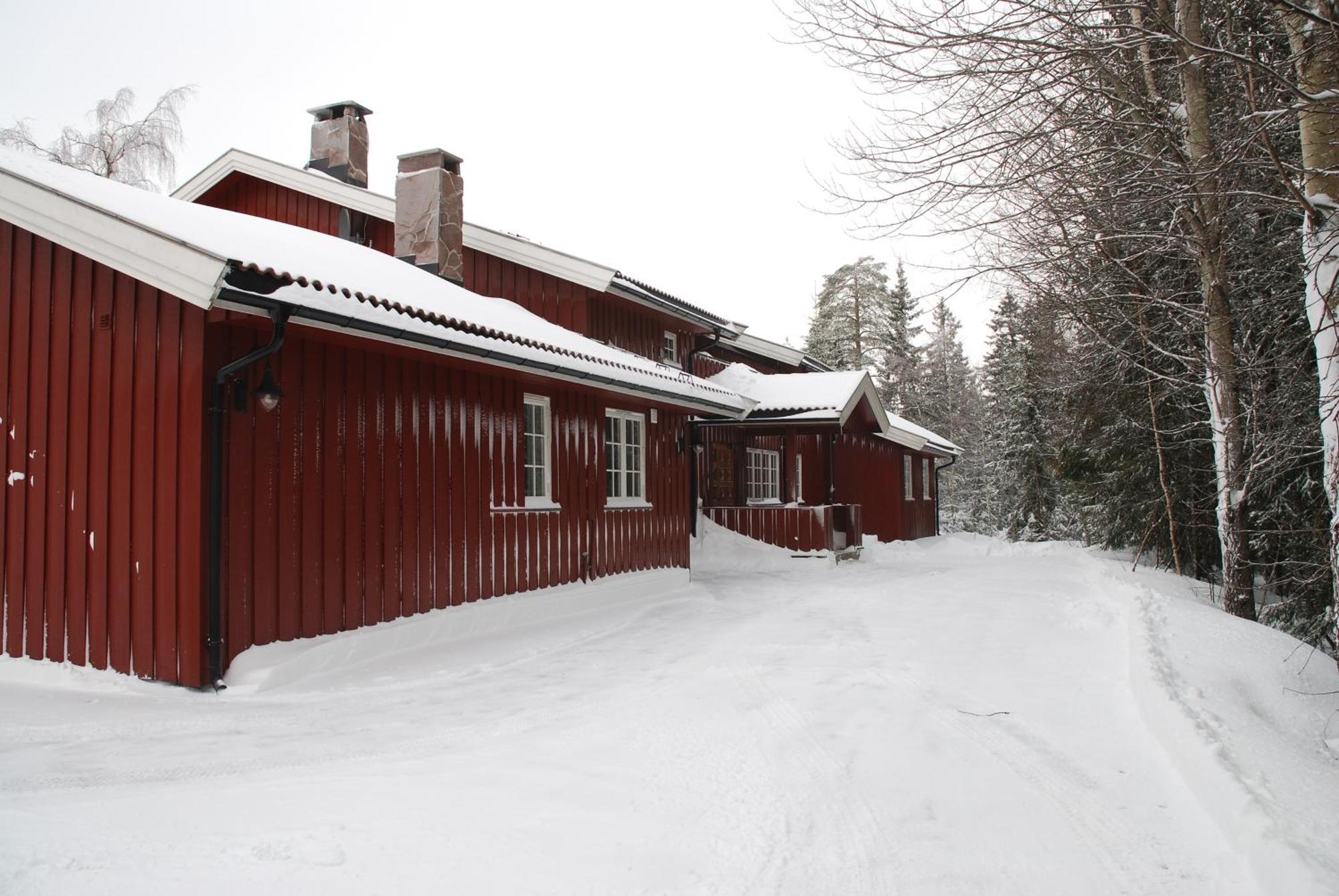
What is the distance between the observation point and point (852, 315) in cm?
3931

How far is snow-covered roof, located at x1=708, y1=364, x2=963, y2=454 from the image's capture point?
596 inches

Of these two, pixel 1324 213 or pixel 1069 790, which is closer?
pixel 1069 790

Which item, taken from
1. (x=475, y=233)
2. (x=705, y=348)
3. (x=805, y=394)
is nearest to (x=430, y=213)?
(x=475, y=233)

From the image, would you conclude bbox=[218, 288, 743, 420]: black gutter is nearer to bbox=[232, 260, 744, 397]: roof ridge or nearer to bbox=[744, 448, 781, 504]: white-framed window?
bbox=[232, 260, 744, 397]: roof ridge

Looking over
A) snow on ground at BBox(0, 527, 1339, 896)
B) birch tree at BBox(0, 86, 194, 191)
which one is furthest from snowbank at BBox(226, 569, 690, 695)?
birch tree at BBox(0, 86, 194, 191)

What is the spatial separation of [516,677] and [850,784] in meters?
3.33

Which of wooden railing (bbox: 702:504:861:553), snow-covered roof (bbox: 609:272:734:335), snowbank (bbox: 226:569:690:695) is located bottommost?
snowbank (bbox: 226:569:690:695)

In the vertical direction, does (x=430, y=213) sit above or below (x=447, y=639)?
above

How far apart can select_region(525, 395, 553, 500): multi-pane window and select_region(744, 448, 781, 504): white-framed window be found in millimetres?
8408

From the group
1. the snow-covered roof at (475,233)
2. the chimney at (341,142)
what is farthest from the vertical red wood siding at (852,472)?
the chimney at (341,142)

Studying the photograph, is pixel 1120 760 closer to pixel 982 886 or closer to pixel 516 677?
pixel 982 886

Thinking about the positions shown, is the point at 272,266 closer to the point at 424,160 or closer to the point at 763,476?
the point at 424,160

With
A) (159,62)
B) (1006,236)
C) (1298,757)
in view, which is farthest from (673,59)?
(159,62)

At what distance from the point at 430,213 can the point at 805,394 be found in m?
8.24
